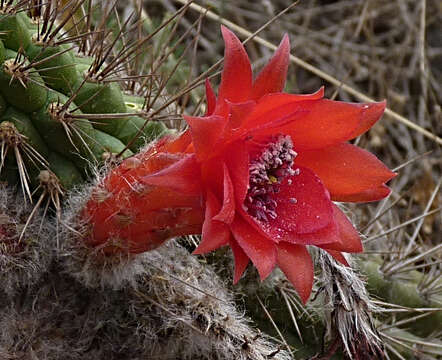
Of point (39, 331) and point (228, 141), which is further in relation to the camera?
point (39, 331)

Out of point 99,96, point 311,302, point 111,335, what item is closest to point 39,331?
point 111,335

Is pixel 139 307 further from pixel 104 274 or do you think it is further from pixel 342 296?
pixel 342 296

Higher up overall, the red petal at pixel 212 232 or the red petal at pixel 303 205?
the red petal at pixel 212 232

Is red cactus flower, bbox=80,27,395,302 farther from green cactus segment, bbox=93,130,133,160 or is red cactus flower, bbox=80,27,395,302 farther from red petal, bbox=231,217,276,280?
green cactus segment, bbox=93,130,133,160

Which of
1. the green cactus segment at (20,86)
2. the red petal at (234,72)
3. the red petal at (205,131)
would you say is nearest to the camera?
the red petal at (205,131)

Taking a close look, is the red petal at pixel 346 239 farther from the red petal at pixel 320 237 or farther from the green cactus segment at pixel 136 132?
the green cactus segment at pixel 136 132


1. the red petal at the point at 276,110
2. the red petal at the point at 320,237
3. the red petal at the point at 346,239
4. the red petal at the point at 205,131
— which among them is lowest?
the red petal at the point at 346,239

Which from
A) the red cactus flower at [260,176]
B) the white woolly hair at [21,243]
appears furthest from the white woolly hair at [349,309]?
the white woolly hair at [21,243]
